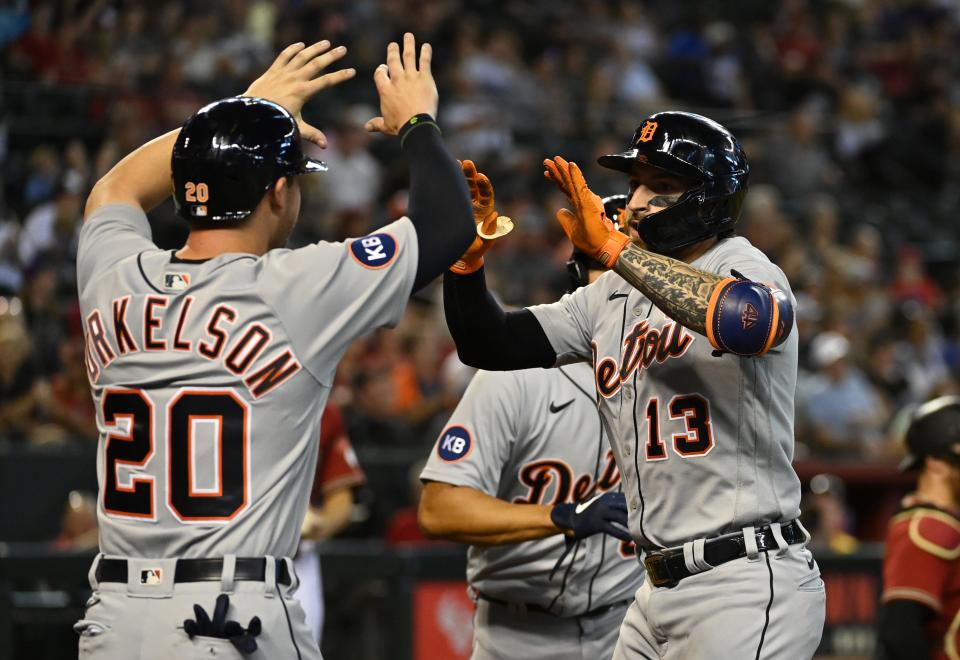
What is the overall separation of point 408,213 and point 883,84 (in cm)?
1634

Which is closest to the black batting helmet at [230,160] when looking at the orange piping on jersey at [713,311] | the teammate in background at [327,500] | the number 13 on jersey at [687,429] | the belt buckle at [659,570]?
the orange piping on jersey at [713,311]

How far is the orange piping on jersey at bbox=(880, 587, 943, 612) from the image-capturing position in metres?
5.09

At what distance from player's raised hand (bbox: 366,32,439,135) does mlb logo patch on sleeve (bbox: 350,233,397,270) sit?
41 centimetres

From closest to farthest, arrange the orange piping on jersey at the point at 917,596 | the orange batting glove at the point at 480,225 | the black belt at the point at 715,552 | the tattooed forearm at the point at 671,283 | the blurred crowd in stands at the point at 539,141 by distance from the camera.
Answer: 1. the tattooed forearm at the point at 671,283
2. the black belt at the point at 715,552
3. the orange batting glove at the point at 480,225
4. the orange piping on jersey at the point at 917,596
5. the blurred crowd in stands at the point at 539,141

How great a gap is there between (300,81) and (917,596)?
9.69 ft

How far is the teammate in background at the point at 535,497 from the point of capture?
190 inches

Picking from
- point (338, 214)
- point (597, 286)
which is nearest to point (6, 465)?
point (338, 214)

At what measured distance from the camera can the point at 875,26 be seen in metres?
19.2

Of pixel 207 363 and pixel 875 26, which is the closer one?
pixel 207 363

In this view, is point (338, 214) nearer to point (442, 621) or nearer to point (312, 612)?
point (442, 621)

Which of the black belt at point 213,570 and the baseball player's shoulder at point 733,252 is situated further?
the baseball player's shoulder at point 733,252

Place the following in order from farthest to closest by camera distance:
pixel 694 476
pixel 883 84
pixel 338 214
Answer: pixel 883 84, pixel 338 214, pixel 694 476

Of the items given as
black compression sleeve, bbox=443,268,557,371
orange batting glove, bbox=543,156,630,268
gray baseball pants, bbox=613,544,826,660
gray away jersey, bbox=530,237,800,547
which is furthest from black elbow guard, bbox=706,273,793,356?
black compression sleeve, bbox=443,268,557,371

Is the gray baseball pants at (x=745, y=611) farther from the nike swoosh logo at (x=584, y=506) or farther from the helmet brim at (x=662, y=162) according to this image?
the helmet brim at (x=662, y=162)
